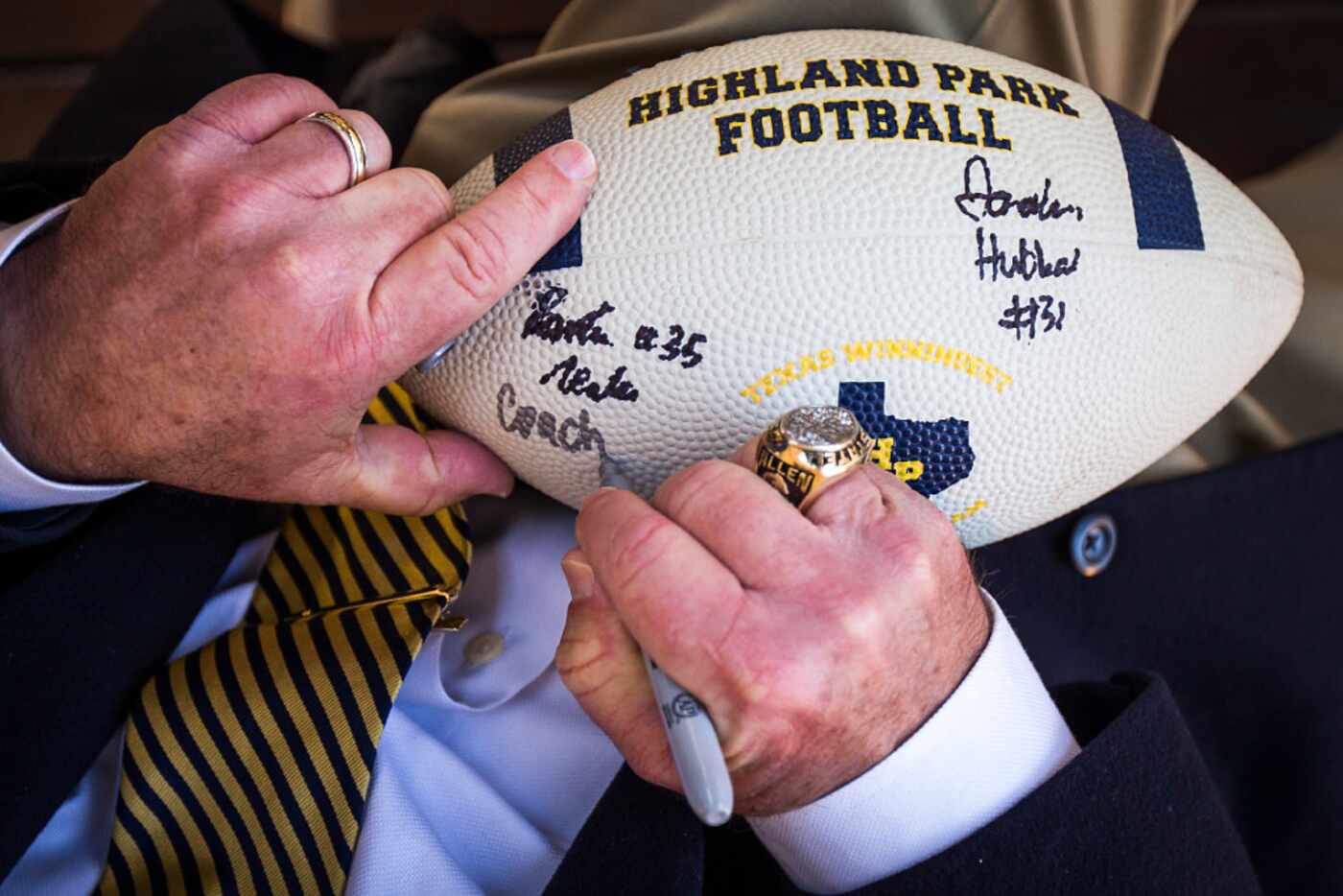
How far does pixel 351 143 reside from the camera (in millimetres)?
614

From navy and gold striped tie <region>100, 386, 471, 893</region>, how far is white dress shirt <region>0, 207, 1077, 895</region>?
0.10 feet

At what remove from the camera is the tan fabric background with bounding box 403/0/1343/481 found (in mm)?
739

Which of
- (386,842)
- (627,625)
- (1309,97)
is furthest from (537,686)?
(1309,97)

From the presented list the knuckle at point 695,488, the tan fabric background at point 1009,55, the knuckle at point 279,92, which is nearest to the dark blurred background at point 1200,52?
the tan fabric background at point 1009,55

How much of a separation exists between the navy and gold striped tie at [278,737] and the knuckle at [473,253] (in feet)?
0.65

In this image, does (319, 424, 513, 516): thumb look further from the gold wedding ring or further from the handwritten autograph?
the handwritten autograph

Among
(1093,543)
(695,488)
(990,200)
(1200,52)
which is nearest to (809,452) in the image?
(695,488)

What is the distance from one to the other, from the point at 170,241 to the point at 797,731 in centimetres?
42

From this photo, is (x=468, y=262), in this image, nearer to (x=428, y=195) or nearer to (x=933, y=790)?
(x=428, y=195)

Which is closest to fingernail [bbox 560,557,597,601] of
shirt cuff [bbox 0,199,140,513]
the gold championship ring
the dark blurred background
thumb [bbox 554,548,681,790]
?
thumb [bbox 554,548,681,790]

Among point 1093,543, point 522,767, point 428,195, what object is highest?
point 428,195

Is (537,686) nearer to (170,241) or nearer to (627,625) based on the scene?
(627,625)

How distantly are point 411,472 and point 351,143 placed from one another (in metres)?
0.20

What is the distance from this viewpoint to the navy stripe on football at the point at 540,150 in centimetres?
62
